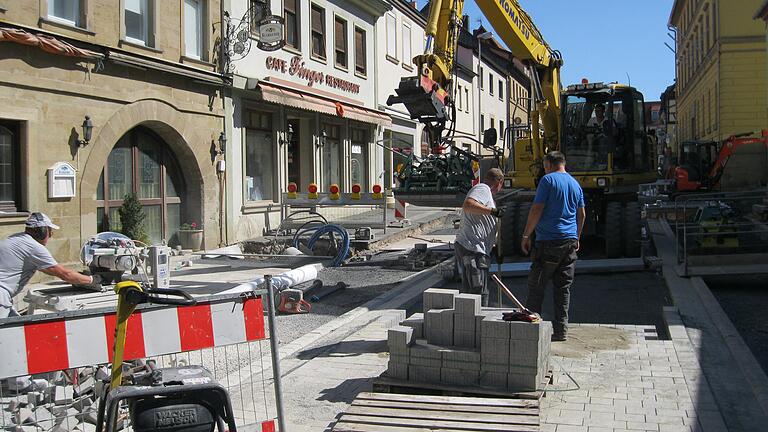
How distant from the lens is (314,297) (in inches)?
404

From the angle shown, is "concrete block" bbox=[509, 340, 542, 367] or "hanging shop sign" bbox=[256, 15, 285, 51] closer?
"concrete block" bbox=[509, 340, 542, 367]

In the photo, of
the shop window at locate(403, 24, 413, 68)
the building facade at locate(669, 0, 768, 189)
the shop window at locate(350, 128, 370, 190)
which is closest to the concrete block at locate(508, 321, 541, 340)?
the shop window at locate(350, 128, 370, 190)

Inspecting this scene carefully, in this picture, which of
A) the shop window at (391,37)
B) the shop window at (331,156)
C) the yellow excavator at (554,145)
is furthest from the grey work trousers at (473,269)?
the shop window at (391,37)

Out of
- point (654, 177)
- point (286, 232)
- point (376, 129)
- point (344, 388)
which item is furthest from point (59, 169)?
point (376, 129)

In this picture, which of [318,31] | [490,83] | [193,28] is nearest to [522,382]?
[193,28]

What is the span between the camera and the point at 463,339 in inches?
219

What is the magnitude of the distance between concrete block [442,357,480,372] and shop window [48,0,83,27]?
1000 cm

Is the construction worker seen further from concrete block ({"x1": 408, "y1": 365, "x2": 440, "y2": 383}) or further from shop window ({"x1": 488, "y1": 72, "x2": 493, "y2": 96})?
shop window ({"x1": 488, "y1": 72, "x2": 493, "y2": 96})

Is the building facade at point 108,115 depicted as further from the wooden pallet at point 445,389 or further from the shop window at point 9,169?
the wooden pallet at point 445,389

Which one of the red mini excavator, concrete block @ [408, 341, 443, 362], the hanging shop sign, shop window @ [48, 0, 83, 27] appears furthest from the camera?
the red mini excavator

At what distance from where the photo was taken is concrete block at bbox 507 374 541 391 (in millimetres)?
5156

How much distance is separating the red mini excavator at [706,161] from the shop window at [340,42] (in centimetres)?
1385

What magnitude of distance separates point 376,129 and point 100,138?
13609mm

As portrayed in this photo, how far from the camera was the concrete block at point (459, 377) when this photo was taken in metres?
5.34
